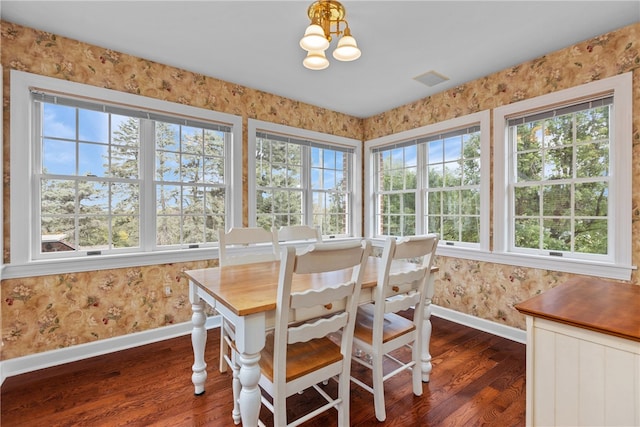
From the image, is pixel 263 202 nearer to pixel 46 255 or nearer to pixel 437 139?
pixel 46 255

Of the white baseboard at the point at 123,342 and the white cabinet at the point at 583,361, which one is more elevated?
the white cabinet at the point at 583,361

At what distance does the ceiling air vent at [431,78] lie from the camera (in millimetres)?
2893

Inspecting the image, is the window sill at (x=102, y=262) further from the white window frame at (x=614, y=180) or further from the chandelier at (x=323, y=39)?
the white window frame at (x=614, y=180)

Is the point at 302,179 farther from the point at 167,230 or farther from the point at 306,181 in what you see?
the point at 167,230

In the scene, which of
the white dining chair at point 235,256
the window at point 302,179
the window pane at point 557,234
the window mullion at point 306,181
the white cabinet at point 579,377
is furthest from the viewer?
the window mullion at point 306,181

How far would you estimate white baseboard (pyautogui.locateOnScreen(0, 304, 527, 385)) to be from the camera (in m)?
2.16

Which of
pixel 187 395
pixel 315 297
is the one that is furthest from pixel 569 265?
pixel 187 395

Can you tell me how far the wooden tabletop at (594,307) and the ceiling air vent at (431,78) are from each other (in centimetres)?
222

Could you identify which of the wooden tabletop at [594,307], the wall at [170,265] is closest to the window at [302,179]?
the wall at [170,265]

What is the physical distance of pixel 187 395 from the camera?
1.91 meters

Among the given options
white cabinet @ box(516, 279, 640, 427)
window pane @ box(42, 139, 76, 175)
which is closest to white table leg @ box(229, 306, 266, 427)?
white cabinet @ box(516, 279, 640, 427)

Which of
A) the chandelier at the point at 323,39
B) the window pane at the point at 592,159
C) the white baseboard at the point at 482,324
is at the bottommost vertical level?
the white baseboard at the point at 482,324

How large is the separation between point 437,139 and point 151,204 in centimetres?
319

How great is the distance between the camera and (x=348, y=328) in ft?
4.97
